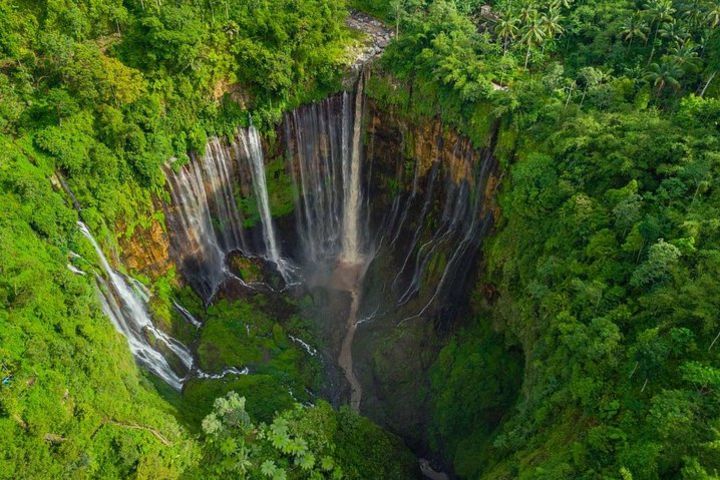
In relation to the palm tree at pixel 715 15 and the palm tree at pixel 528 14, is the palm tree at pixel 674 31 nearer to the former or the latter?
the palm tree at pixel 715 15

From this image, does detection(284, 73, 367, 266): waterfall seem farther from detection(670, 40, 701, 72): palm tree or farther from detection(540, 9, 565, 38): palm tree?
detection(670, 40, 701, 72): palm tree

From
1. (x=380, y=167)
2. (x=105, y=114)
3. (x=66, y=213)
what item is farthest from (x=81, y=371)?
(x=380, y=167)

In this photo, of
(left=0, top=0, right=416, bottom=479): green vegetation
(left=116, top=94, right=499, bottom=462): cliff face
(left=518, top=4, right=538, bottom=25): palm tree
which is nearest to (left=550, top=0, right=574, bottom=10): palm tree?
(left=518, top=4, right=538, bottom=25): palm tree

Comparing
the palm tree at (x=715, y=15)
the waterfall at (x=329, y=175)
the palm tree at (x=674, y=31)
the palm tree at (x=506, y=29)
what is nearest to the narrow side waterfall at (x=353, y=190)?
the waterfall at (x=329, y=175)

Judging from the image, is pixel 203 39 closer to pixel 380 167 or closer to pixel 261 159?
pixel 261 159

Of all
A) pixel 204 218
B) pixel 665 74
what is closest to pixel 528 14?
pixel 665 74

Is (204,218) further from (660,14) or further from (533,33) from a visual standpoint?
(660,14)
